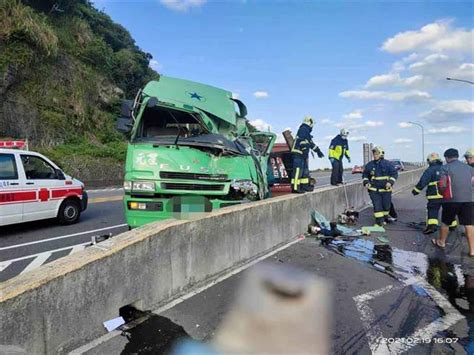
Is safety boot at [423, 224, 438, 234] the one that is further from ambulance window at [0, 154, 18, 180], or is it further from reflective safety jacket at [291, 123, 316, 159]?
ambulance window at [0, 154, 18, 180]

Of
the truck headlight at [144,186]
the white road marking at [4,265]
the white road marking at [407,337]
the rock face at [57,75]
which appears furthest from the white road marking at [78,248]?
the rock face at [57,75]

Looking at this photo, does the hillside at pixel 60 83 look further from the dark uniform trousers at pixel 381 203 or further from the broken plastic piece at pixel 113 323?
the broken plastic piece at pixel 113 323

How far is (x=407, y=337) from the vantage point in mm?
3879

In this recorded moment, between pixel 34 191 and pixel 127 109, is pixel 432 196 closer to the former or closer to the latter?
pixel 127 109

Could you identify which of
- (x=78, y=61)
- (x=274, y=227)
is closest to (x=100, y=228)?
(x=274, y=227)

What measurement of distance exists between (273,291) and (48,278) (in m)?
2.85

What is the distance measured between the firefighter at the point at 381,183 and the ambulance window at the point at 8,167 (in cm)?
808

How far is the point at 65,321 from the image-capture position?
11.3ft

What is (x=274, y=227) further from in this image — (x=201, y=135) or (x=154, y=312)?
(x=154, y=312)

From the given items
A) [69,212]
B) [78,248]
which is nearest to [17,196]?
[69,212]

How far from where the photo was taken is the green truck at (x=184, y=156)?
673 centimetres

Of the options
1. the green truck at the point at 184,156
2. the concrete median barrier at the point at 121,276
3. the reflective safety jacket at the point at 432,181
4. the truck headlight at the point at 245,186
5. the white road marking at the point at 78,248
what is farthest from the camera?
the reflective safety jacket at the point at 432,181

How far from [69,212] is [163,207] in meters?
4.40

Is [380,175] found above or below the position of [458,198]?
above
